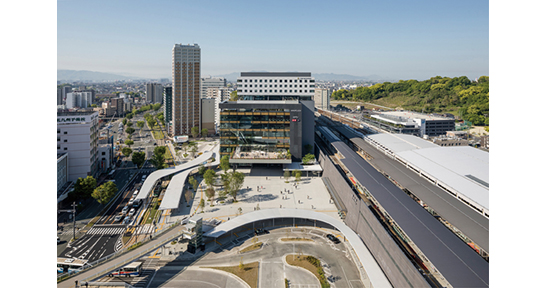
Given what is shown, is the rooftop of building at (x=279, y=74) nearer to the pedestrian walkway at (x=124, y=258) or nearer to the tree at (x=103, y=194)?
the tree at (x=103, y=194)

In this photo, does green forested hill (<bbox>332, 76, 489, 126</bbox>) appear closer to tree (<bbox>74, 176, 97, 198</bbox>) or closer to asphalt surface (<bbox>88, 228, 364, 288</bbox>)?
asphalt surface (<bbox>88, 228, 364, 288</bbox>)

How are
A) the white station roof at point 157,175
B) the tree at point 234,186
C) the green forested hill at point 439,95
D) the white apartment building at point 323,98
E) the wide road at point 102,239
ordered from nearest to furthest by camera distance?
the wide road at point 102,239 → the white station roof at point 157,175 → the tree at point 234,186 → the green forested hill at point 439,95 → the white apartment building at point 323,98

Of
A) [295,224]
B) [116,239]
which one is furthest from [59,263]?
[295,224]

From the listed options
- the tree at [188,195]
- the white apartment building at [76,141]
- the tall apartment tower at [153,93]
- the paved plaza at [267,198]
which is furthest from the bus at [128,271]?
the tall apartment tower at [153,93]

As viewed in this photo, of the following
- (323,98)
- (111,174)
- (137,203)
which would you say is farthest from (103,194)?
(323,98)

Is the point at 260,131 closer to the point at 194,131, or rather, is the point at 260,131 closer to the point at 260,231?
the point at 260,231

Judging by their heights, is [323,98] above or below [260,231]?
above

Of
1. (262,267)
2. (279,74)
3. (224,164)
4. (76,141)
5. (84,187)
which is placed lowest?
(262,267)
